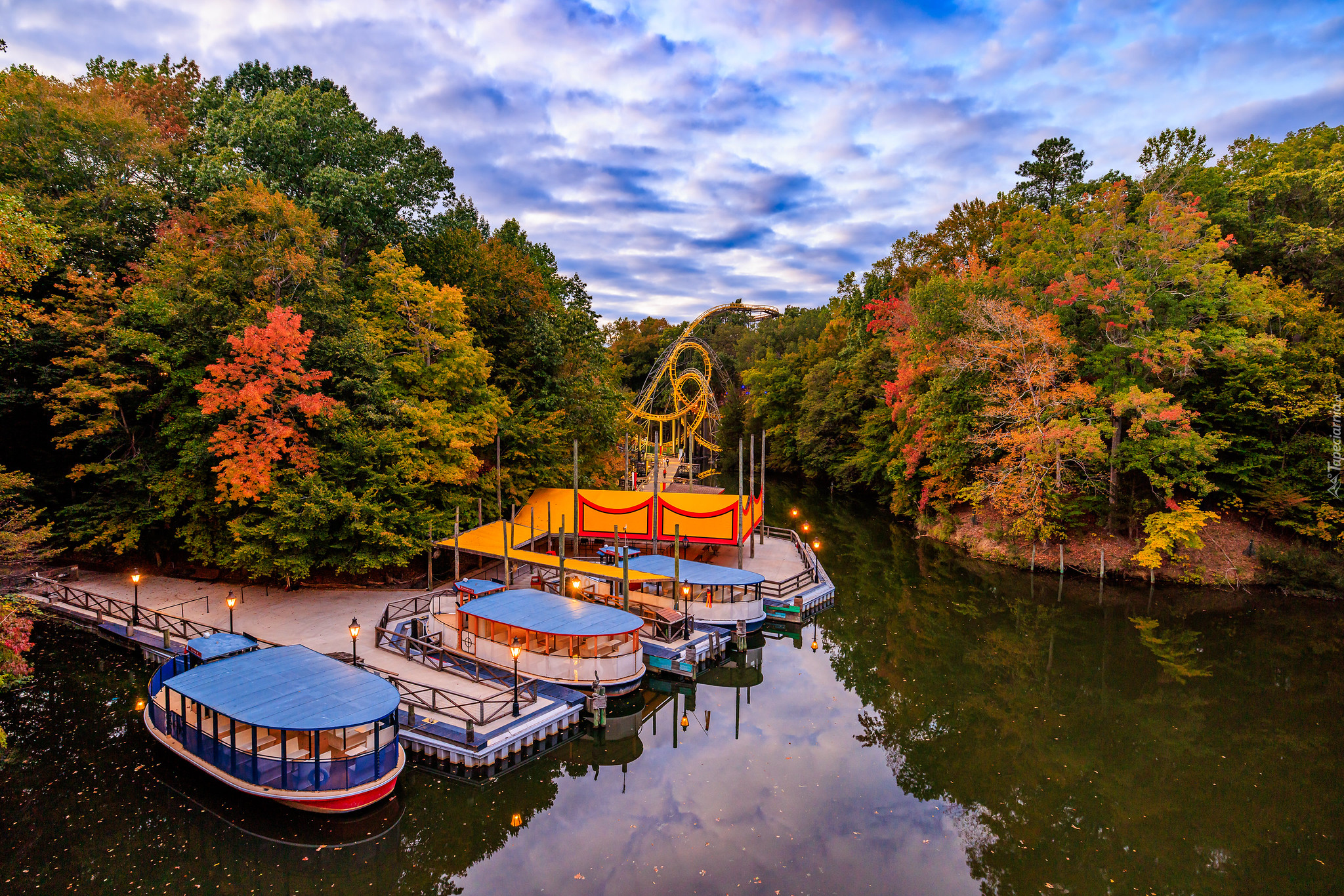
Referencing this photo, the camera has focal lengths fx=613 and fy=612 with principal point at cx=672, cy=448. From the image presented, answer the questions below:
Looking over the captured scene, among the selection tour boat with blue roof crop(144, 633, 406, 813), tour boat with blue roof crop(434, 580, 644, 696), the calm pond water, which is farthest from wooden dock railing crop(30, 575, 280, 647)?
tour boat with blue roof crop(434, 580, 644, 696)

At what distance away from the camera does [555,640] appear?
52.4 ft

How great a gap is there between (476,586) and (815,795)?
1203cm

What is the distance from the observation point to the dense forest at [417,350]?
67.6 feet

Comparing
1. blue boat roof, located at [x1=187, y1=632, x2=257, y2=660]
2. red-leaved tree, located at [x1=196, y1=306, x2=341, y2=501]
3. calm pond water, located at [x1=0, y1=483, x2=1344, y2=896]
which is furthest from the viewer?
red-leaved tree, located at [x1=196, y1=306, x2=341, y2=501]

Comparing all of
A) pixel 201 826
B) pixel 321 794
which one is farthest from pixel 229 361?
pixel 321 794

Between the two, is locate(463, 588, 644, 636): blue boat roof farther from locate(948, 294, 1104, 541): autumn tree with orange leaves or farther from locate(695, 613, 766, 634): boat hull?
locate(948, 294, 1104, 541): autumn tree with orange leaves

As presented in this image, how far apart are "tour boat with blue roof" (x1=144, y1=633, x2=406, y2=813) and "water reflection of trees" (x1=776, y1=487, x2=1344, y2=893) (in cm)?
1077

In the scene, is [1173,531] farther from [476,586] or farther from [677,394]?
[677,394]

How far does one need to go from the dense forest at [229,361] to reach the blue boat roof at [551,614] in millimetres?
6199

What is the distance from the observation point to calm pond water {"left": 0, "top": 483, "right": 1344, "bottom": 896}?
1022 cm

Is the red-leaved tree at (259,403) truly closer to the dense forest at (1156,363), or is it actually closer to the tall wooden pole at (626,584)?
the tall wooden pole at (626,584)

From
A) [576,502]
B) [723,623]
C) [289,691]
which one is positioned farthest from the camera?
[576,502]

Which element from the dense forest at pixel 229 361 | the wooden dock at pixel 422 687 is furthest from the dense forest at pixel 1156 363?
the wooden dock at pixel 422 687

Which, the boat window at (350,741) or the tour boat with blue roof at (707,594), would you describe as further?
the tour boat with blue roof at (707,594)
